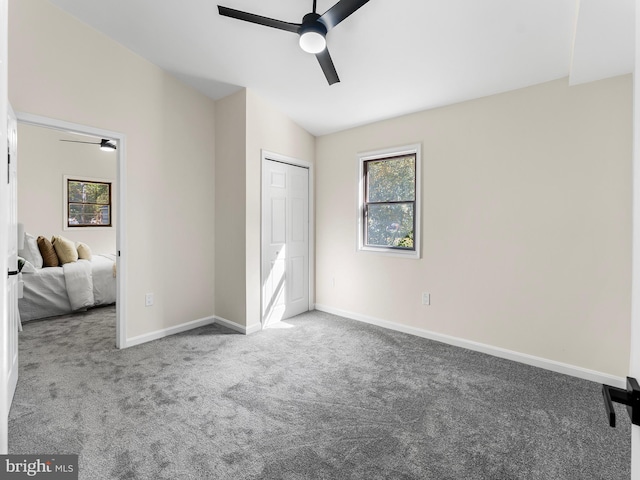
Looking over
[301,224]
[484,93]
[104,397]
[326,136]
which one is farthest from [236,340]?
[484,93]

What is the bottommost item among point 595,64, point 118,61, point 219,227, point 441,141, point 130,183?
point 219,227

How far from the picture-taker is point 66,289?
4.31m

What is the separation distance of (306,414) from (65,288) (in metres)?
3.95

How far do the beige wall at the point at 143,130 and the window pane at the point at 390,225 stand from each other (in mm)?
2028

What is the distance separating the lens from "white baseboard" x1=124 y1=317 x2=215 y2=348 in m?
3.32

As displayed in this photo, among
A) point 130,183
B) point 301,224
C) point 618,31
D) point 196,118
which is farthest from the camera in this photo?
point 301,224

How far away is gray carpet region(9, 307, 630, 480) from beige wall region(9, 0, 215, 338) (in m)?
0.75

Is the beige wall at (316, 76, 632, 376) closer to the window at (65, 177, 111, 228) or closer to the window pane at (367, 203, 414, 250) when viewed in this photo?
the window pane at (367, 203, 414, 250)

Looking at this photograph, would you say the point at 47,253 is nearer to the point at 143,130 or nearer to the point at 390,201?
the point at 143,130

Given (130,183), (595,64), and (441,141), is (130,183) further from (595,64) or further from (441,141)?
(595,64)

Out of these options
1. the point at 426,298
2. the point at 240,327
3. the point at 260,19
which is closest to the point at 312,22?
the point at 260,19

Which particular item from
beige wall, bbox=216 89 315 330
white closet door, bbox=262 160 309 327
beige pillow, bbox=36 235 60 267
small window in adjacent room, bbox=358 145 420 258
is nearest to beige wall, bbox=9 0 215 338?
beige wall, bbox=216 89 315 330

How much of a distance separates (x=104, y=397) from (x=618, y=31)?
4.19m

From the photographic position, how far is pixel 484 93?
10.2 ft
